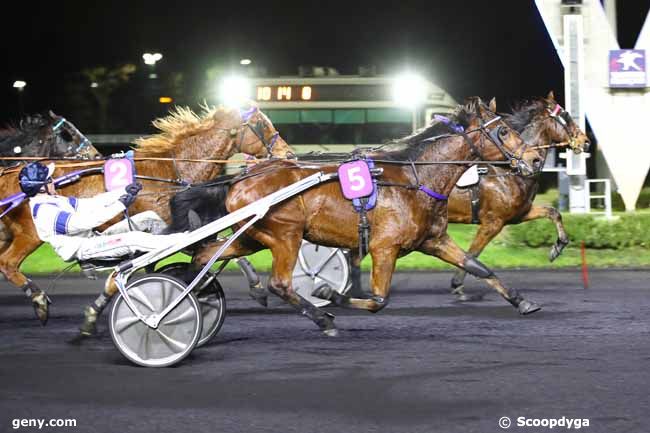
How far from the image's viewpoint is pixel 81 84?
113ft

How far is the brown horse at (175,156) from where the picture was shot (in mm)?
8578

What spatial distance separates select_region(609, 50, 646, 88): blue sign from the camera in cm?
1512

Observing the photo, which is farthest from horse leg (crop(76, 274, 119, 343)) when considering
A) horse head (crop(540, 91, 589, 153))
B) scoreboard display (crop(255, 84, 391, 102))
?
scoreboard display (crop(255, 84, 391, 102))

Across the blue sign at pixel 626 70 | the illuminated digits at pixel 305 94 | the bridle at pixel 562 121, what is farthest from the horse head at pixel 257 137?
the illuminated digits at pixel 305 94

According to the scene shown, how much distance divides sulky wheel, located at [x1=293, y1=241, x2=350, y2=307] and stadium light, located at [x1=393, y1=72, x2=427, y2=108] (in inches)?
494

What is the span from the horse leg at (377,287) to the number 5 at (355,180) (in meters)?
0.47

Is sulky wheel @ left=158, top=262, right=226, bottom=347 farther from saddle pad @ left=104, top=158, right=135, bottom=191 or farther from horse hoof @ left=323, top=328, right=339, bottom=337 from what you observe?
saddle pad @ left=104, top=158, right=135, bottom=191

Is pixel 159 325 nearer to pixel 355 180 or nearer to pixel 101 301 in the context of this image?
pixel 101 301

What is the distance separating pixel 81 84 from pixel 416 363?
30.2 meters

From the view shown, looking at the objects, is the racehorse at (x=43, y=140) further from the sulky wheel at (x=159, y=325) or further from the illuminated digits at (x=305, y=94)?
the illuminated digits at (x=305, y=94)

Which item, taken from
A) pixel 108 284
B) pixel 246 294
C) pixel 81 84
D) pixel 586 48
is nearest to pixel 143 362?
pixel 108 284

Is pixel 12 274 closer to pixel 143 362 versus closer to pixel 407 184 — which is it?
pixel 143 362

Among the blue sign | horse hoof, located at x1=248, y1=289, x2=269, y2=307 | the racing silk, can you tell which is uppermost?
the blue sign

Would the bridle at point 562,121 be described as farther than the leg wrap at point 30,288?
Yes
